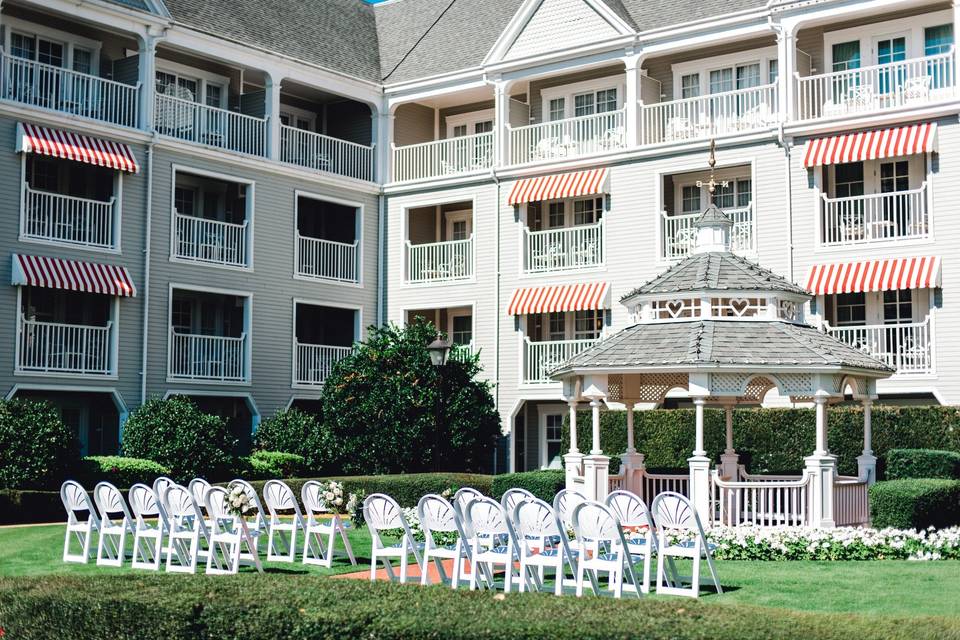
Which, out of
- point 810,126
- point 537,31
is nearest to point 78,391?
point 537,31

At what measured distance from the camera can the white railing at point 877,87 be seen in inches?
1077

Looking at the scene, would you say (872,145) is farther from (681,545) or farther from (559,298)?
(681,545)

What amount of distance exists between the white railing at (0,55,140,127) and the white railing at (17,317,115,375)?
468 centimetres

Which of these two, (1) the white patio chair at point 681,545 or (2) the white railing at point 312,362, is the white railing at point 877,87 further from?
(1) the white patio chair at point 681,545

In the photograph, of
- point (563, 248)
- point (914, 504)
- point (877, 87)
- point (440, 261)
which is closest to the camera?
point (914, 504)

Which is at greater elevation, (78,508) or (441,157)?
(441,157)

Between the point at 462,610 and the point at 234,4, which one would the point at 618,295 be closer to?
the point at 234,4

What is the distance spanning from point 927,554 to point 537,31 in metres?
19.0

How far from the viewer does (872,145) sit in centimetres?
2733

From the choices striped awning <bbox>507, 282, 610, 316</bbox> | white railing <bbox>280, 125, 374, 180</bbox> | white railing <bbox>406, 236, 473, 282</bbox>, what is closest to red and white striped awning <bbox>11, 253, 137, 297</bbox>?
white railing <bbox>280, 125, 374, 180</bbox>

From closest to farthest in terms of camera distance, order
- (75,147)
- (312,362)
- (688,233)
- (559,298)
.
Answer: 1. (75,147)
2. (688,233)
3. (559,298)
4. (312,362)

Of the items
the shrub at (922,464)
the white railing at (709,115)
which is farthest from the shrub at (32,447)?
the white railing at (709,115)

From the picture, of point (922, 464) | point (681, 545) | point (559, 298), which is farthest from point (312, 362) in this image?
point (681, 545)

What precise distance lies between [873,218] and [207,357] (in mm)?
15486
